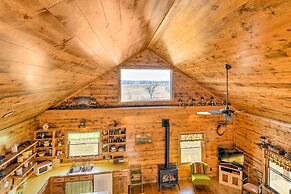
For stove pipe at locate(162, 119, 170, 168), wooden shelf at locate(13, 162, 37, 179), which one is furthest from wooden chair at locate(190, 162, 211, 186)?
wooden shelf at locate(13, 162, 37, 179)

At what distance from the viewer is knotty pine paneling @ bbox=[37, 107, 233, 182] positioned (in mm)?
6262

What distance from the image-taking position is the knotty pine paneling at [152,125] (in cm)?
626

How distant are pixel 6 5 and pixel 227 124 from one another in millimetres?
7816

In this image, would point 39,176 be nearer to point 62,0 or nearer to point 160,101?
point 160,101

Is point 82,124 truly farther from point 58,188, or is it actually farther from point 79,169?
point 58,188

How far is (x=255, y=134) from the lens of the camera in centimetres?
643

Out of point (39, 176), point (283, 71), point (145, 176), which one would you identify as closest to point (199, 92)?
point (145, 176)

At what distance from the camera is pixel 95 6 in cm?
111

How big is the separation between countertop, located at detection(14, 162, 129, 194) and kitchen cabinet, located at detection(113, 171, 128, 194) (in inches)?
5.6

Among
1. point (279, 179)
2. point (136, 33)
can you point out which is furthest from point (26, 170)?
point (279, 179)

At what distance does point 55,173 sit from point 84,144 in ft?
3.97

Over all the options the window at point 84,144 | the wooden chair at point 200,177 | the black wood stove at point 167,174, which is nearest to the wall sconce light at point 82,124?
the window at point 84,144

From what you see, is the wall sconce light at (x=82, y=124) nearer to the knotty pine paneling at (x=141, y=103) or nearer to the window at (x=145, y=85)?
the knotty pine paneling at (x=141, y=103)

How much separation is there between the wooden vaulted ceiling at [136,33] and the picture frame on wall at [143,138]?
3324 millimetres
